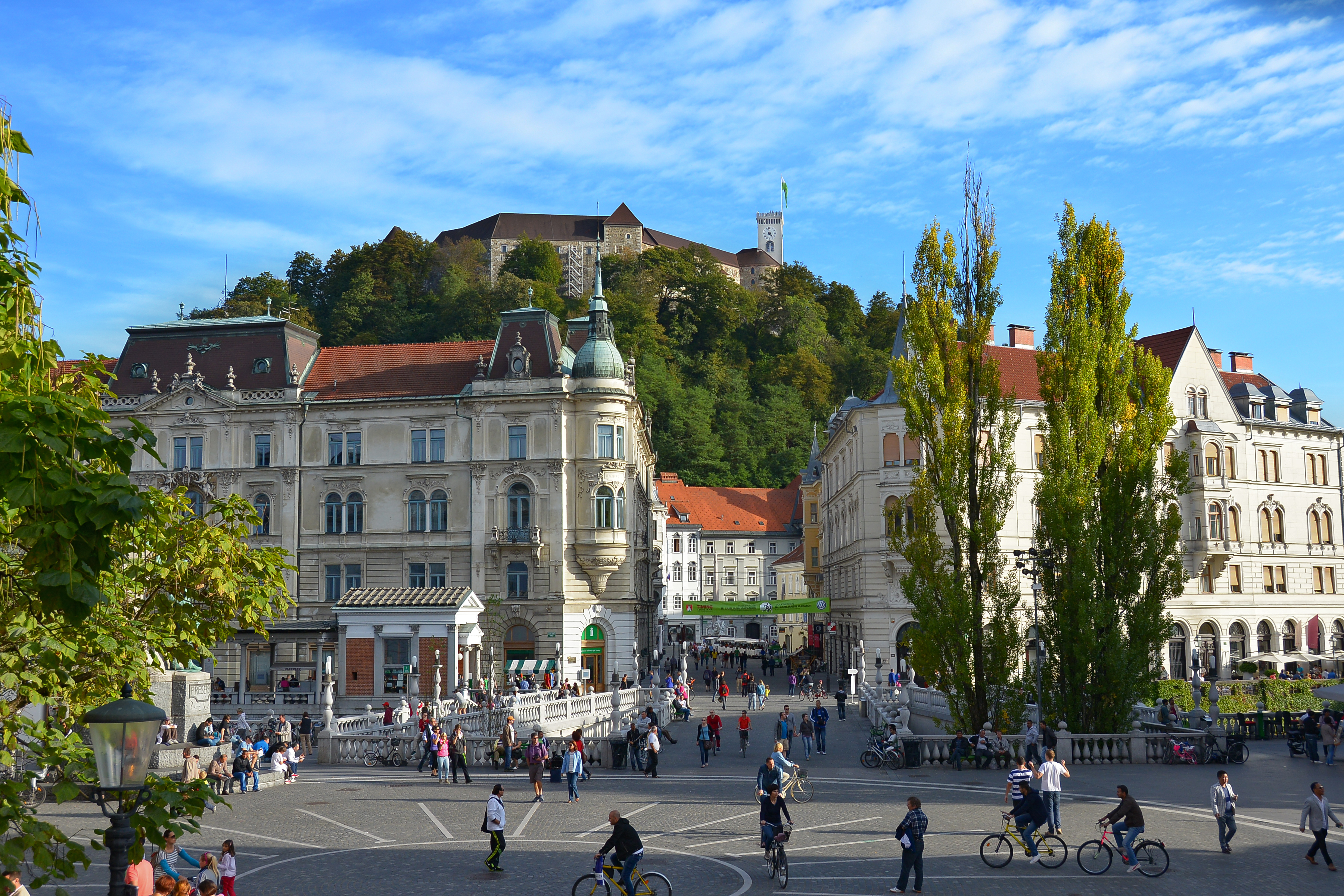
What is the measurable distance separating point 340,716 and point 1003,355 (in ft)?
128

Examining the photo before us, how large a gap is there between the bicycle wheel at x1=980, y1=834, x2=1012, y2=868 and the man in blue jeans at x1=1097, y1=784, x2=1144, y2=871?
1.70 meters

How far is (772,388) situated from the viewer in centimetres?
12094

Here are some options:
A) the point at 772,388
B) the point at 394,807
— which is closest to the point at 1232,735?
the point at 394,807

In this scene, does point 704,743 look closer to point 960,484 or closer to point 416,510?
point 960,484

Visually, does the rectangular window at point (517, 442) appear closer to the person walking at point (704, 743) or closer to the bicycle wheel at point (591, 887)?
the person walking at point (704, 743)

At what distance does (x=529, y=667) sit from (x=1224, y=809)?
1509 inches

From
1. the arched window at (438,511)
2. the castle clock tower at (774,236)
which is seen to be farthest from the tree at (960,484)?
the castle clock tower at (774,236)

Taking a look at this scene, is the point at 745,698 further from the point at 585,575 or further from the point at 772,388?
the point at 772,388

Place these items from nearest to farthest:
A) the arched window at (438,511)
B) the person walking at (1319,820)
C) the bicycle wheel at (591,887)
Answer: the bicycle wheel at (591,887) → the person walking at (1319,820) → the arched window at (438,511)

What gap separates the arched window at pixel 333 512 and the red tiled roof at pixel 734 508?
61252 millimetres

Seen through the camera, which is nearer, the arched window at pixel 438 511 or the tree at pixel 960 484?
the tree at pixel 960 484

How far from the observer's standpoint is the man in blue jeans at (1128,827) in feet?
56.1

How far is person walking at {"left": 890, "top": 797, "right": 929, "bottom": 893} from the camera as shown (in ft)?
52.9

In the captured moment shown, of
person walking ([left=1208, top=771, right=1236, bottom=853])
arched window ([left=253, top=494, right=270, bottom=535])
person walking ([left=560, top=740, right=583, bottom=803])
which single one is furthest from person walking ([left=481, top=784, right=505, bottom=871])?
arched window ([left=253, top=494, right=270, bottom=535])
